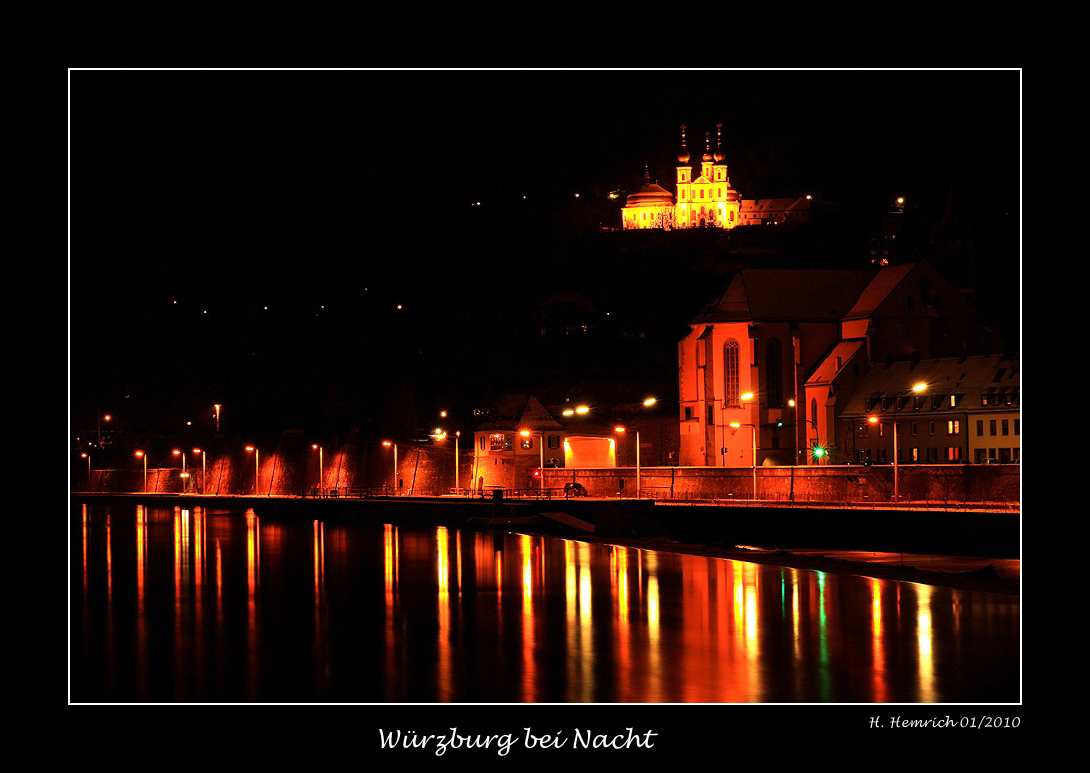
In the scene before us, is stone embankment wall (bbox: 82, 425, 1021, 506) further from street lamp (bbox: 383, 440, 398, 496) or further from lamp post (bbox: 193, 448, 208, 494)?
street lamp (bbox: 383, 440, 398, 496)

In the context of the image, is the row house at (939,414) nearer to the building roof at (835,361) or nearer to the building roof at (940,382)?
the building roof at (940,382)

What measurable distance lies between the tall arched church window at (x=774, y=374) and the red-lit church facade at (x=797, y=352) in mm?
61

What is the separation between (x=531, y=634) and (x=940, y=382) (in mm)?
47670

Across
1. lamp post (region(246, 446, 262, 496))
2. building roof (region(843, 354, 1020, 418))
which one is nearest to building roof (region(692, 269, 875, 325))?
building roof (region(843, 354, 1020, 418))

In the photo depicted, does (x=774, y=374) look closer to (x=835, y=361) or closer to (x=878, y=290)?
(x=835, y=361)

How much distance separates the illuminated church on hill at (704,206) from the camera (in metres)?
150

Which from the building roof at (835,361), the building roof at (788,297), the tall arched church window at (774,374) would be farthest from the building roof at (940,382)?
the building roof at (788,297)

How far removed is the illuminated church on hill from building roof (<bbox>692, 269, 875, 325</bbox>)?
66657mm

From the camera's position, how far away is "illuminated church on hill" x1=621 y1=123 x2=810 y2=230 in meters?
150

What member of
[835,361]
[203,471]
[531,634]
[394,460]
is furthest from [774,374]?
[531,634]

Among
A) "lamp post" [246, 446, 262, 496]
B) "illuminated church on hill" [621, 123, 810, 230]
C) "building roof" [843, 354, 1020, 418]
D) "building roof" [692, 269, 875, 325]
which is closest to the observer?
"building roof" [843, 354, 1020, 418]

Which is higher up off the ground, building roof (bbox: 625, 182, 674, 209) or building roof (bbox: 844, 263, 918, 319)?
building roof (bbox: 625, 182, 674, 209)

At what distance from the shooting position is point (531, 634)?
71.5ft
